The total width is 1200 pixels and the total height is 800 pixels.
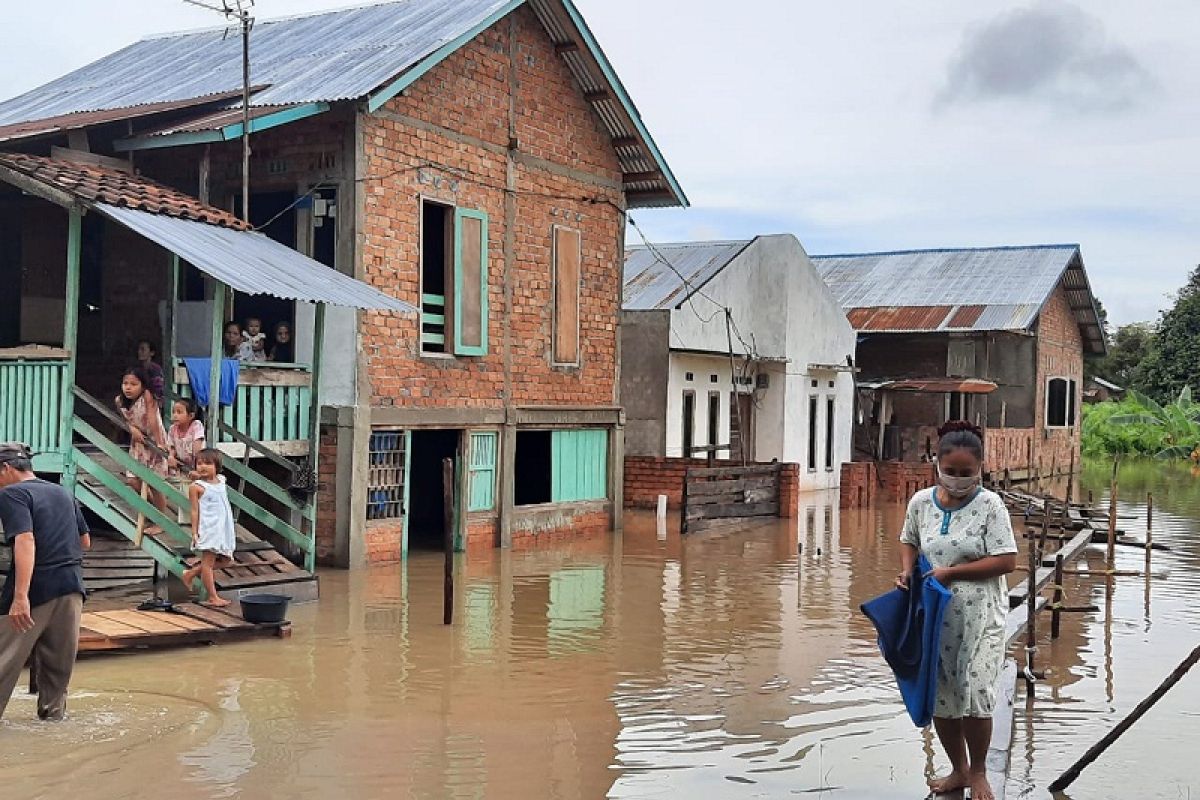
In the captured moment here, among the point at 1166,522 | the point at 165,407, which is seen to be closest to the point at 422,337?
the point at 165,407

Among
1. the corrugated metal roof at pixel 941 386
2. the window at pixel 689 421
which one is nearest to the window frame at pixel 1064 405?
the corrugated metal roof at pixel 941 386

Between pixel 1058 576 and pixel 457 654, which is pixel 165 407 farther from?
pixel 1058 576

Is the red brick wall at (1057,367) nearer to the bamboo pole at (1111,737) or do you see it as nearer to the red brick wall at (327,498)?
the red brick wall at (327,498)

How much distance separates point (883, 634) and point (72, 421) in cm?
840

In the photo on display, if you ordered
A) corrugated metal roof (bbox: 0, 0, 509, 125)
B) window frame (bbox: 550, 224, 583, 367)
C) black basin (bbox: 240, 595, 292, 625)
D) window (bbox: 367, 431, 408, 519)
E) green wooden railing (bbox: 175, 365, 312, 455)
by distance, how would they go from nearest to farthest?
black basin (bbox: 240, 595, 292, 625)
green wooden railing (bbox: 175, 365, 312, 455)
corrugated metal roof (bbox: 0, 0, 509, 125)
window (bbox: 367, 431, 408, 519)
window frame (bbox: 550, 224, 583, 367)

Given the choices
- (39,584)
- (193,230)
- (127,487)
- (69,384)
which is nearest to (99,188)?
(193,230)

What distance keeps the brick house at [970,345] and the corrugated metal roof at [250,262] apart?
19.4 metres

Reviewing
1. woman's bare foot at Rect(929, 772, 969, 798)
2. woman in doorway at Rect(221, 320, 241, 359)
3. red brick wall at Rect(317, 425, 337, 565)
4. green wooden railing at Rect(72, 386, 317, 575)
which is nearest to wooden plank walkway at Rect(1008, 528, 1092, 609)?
woman's bare foot at Rect(929, 772, 969, 798)

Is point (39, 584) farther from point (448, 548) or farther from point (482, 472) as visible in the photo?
point (482, 472)

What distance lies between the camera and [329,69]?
1653 centimetres

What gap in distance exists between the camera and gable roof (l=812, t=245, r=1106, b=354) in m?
33.8

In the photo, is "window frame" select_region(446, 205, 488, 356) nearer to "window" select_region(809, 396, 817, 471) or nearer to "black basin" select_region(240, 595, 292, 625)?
"black basin" select_region(240, 595, 292, 625)

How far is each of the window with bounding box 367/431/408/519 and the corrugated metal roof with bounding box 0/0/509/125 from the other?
13.6 feet

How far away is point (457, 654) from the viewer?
10.9 m
